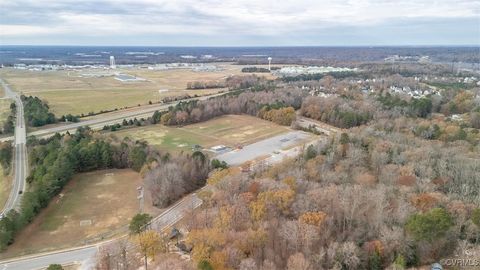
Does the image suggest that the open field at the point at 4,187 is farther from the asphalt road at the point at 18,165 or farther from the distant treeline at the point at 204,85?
the distant treeline at the point at 204,85

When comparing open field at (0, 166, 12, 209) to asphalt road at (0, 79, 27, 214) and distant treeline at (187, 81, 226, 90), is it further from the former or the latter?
distant treeline at (187, 81, 226, 90)

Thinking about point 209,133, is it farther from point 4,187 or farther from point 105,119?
point 4,187

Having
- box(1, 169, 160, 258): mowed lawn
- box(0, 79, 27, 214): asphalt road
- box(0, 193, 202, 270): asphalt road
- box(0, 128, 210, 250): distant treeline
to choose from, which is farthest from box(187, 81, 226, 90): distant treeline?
box(0, 193, 202, 270): asphalt road

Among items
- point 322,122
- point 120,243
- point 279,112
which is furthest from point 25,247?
point 322,122

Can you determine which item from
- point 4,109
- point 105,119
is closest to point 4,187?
point 105,119

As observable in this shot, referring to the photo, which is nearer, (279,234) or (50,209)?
(279,234)

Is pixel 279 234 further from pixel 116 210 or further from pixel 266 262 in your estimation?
pixel 116 210

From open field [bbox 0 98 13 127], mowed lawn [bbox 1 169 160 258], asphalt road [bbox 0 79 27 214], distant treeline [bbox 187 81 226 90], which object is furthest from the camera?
distant treeline [bbox 187 81 226 90]
